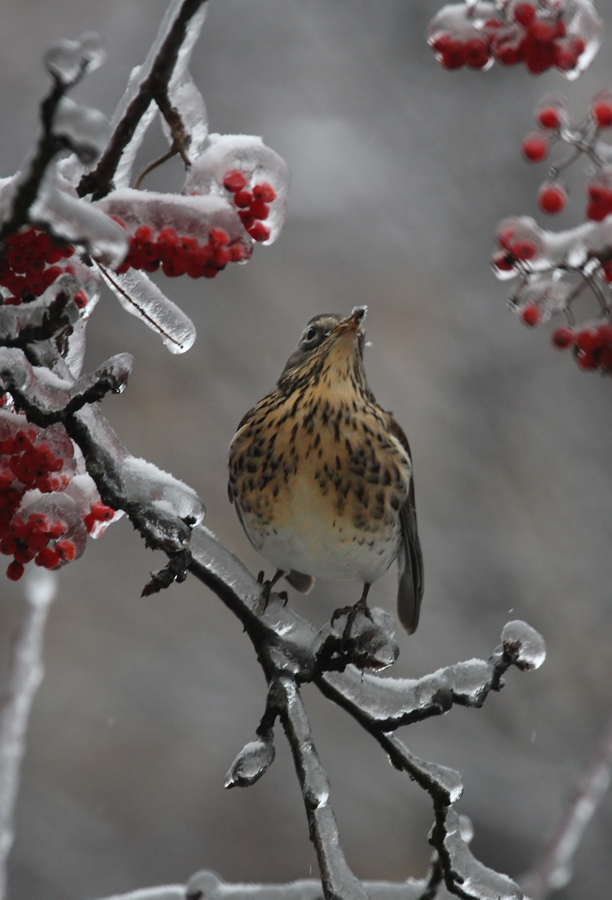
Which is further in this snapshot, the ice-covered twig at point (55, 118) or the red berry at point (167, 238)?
the red berry at point (167, 238)

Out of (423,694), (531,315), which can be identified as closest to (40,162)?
(531,315)

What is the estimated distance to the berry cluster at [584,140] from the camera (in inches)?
47.9

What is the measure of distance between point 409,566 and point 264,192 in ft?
5.47

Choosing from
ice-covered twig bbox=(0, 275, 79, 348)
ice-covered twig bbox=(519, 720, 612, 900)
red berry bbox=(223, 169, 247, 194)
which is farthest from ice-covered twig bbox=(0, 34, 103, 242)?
ice-covered twig bbox=(519, 720, 612, 900)

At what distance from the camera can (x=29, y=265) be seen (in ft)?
3.83

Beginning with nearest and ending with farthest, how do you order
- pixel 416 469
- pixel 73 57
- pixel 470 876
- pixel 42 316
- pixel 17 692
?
pixel 73 57
pixel 42 316
pixel 470 876
pixel 17 692
pixel 416 469

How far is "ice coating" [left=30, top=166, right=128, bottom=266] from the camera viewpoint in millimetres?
875

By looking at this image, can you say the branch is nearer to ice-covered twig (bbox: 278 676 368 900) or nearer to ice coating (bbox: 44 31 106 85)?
ice coating (bbox: 44 31 106 85)

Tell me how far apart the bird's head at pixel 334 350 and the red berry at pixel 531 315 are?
3.89 feet

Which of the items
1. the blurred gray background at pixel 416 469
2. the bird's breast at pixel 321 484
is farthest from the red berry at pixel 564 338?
the blurred gray background at pixel 416 469

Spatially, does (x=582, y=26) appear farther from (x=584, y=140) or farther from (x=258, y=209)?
(x=258, y=209)

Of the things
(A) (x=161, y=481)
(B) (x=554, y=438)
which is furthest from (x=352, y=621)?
(B) (x=554, y=438)

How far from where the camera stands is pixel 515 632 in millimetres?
1516

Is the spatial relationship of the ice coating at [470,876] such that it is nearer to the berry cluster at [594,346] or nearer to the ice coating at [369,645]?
the ice coating at [369,645]
